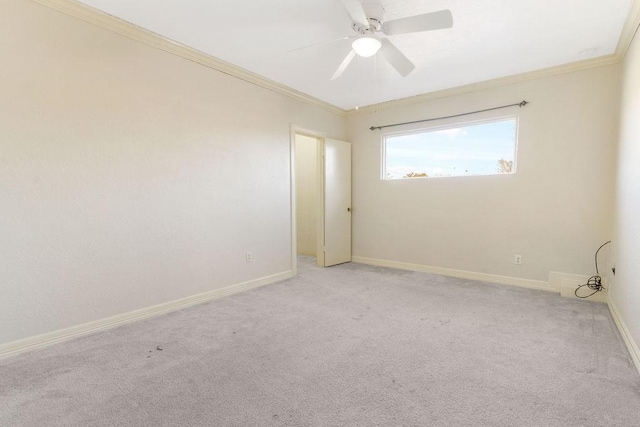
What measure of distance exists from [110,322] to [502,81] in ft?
15.9

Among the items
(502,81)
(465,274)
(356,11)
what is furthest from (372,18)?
(465,274)

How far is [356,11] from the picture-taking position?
6.31ft

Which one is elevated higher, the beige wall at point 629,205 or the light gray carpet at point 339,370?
the beige wall at point 629,205

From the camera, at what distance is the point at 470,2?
2174 millimetres

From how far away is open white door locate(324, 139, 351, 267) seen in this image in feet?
15.3

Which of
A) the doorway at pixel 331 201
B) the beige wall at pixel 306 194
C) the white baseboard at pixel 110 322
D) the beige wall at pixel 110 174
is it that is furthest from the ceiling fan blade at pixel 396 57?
the beige wall at pixel 306 194

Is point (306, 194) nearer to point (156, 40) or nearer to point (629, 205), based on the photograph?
point (156, 40)

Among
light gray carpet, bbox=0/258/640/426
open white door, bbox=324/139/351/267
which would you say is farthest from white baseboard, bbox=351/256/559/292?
light gray carpet, bbox=0/258/640/426

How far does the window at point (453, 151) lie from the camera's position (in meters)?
3.73

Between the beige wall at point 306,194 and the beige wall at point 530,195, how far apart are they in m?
1.49

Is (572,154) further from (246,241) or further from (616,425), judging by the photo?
(246,241)

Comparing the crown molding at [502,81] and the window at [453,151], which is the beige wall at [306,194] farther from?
the window at [453,151]

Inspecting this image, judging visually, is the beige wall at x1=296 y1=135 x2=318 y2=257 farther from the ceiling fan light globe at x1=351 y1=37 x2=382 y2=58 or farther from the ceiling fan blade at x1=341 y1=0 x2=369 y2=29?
the ceiling fan blade at x1=341 y1=0 x2=369 y2=29

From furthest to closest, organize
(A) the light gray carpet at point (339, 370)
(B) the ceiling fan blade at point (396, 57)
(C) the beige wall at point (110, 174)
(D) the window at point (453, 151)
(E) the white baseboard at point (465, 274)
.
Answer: (D) the window at point (453, 151)
(E) the white baseboard at point (465, 274)
(B) the ceiling fan blade at point (396, 57)
(C) the beige wall at point (110, 174)
(A) the light gray carpet at point (339, 370)
